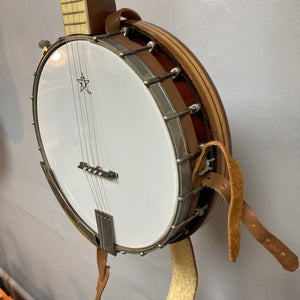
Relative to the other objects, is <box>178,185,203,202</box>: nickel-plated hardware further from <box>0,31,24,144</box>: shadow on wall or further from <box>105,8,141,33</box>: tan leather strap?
<box>0,31,24,144</box>: shadow on wall

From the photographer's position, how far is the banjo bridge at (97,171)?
76 cm

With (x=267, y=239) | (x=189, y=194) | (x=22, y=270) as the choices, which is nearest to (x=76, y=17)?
(x=189, y=194)

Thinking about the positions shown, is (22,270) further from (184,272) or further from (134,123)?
(134,123)

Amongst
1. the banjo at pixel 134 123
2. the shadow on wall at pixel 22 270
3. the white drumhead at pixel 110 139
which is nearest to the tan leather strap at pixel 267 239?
the banjo at pixel 134 123

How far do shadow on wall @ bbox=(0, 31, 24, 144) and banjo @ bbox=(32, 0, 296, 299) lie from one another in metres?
0.88

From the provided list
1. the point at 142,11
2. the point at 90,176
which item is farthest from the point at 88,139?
the point at 142,11

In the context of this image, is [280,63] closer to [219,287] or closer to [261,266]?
[261,266]

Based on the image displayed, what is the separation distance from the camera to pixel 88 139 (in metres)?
0.79

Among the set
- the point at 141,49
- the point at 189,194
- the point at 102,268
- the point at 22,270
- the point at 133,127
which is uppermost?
the point at 141,49

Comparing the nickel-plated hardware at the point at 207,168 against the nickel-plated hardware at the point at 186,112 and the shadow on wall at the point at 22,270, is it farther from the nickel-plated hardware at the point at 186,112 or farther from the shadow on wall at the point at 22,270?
the shadow on wall at the point at 22,270

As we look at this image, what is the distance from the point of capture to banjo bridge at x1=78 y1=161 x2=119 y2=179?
0.76m

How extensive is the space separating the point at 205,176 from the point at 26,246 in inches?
70.9

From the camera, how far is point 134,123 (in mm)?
666

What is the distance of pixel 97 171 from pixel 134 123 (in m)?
0.18
